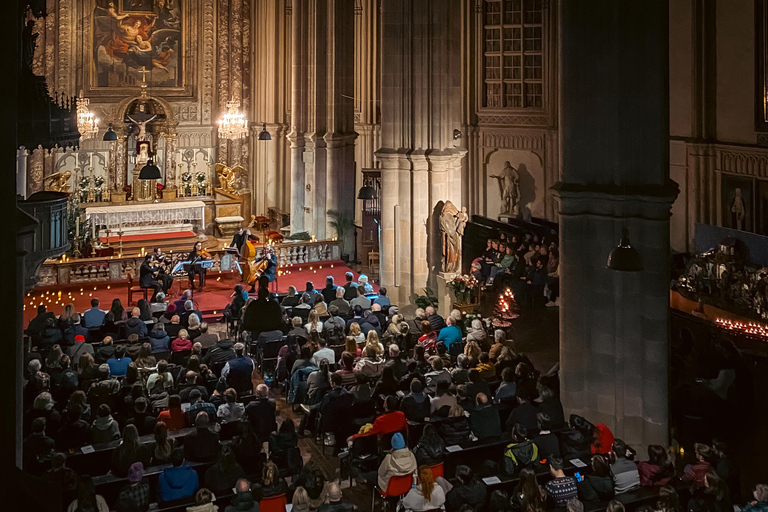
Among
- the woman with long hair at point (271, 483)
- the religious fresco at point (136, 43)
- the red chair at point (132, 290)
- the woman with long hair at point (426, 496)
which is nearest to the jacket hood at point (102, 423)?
the woman with long hair at point (271, 483)

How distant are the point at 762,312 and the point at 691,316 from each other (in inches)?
47.1

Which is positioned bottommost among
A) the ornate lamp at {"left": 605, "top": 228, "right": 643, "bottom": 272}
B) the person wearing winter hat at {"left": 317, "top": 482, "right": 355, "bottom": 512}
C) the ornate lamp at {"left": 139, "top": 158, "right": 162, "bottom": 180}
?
the person wearing winter hat at {"left": 317, "top": 482, "right": 355, "bottom": 512}

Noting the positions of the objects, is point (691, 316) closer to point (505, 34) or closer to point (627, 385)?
point (627, 385)

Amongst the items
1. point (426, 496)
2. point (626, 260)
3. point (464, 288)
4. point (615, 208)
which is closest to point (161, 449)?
point (426, 496)

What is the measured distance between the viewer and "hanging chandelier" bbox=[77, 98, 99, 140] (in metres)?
28.0

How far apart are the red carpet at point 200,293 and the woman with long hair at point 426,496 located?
1253 cm

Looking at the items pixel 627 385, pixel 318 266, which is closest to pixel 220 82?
pixel 318 266

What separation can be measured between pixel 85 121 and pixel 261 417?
19.9m

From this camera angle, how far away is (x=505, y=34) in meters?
24.6

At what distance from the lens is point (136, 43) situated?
3133cm

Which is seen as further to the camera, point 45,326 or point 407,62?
point 407,62

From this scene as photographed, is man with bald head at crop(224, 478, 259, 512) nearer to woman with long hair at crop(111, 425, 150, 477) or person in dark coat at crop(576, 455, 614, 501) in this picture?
woman with long hair at crop(111, 425, 150, 477)

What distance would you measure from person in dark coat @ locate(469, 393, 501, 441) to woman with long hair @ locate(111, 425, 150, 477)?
158 inches

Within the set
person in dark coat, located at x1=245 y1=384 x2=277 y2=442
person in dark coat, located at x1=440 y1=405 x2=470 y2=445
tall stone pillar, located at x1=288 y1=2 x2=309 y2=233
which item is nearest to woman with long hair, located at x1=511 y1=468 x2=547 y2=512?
person in dark coat, located at x1=440 y1=405 x2=470 y2=445
